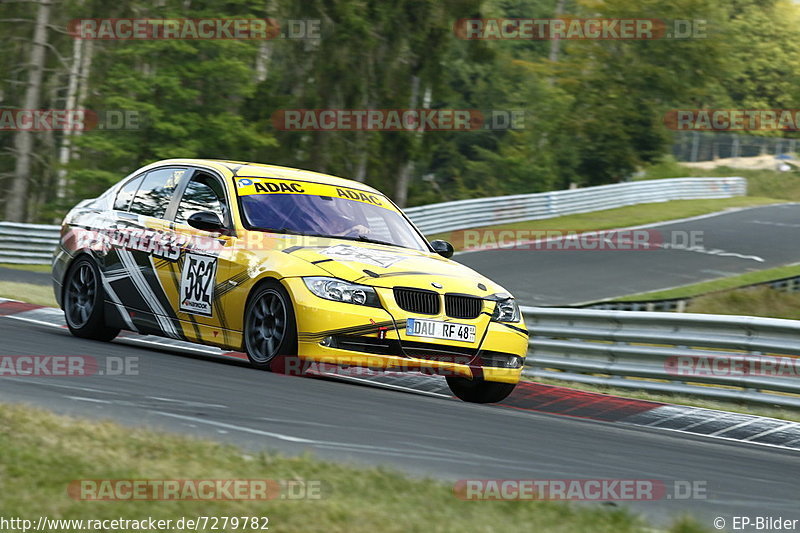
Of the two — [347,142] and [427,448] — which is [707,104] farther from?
[427,448]

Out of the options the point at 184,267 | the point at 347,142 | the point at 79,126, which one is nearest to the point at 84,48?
the point at 79,126

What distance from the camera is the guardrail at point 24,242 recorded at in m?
29.2

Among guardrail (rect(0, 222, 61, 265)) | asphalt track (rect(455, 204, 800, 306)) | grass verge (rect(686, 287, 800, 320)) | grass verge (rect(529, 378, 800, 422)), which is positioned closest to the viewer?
grass verge (rect(529, 378, 800, 422))

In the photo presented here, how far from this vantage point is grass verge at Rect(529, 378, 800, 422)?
31.7 feet

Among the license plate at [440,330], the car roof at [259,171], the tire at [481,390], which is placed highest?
the car roof at [259,171]

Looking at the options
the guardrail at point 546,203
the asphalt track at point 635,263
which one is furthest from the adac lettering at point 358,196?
the guardrail at point 546,203

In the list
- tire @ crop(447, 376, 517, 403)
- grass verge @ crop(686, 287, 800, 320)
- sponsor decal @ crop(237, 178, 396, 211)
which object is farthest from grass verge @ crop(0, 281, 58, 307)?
grass verge @ crop(686, 287, 800, 320)

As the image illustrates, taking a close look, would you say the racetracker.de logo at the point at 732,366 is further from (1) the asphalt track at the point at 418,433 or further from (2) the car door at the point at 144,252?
(2) the car door at the point at 144,252

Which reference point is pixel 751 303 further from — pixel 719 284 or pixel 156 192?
pixel 156 192

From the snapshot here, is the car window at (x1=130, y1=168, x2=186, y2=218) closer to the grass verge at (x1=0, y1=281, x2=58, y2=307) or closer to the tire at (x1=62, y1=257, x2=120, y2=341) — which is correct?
the tire at (x1=62, y1=257, x2=120, y2=341)

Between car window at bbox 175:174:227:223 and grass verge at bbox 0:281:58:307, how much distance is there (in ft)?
14.9

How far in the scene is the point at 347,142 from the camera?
127 feet

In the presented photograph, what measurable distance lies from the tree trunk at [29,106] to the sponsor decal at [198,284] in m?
32.3

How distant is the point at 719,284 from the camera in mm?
24406
